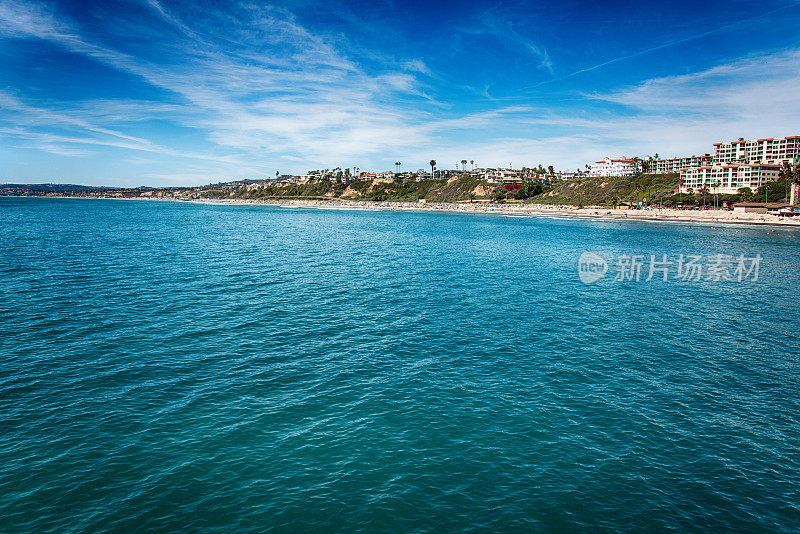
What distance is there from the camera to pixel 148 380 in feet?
71.8

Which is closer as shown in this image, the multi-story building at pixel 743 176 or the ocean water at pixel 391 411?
the ocean water at pixel 391 411

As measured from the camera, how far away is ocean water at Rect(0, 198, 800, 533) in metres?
13.8

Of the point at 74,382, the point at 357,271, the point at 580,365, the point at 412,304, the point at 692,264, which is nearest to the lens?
the point at 74,382

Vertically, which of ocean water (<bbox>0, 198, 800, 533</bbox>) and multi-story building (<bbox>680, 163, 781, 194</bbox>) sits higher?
multi-story building (<bbox>680, 163, 781, 194</bbox>)

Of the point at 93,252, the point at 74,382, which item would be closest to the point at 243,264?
the point at 93,252

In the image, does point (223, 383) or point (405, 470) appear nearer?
point (405, 470)

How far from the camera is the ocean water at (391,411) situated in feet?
45.4

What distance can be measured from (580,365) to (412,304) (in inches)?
632

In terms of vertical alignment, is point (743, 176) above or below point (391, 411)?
above

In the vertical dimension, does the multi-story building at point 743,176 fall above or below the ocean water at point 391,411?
above

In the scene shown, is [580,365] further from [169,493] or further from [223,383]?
[169,493]

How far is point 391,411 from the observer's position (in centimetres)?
1959

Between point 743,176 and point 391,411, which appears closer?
point 391,411

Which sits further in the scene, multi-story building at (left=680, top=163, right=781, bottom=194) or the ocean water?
multi-story building at (left=680, top=163, right=781, bottom=194)
